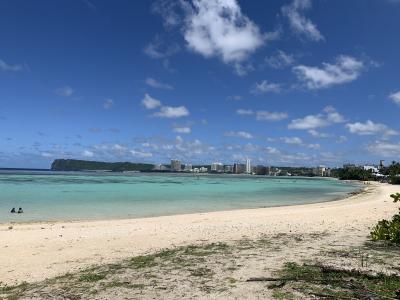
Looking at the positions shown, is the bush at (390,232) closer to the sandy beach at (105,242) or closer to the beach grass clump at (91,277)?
the sandy beach at (105,242)

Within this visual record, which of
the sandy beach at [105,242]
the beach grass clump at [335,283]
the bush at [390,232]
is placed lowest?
the sandy beach at [105,242]

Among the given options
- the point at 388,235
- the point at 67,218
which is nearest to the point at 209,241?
the point at 388,235

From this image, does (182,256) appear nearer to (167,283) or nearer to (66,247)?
(167,283)

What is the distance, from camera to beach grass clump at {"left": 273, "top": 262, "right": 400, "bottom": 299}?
21.6 feet

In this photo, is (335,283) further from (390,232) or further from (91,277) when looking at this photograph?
(91,277)

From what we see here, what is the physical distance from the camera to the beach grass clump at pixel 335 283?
259 inches

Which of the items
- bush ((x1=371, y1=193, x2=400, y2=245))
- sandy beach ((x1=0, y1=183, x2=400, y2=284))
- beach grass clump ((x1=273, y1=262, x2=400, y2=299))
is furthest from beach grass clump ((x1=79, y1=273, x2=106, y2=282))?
bush ((x1=371, y1=193, x2=400, y2=245))

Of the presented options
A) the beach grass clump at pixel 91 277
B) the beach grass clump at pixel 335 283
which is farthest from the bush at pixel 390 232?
the beach grass clump at pixel 91 277

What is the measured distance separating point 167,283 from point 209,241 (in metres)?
5.64

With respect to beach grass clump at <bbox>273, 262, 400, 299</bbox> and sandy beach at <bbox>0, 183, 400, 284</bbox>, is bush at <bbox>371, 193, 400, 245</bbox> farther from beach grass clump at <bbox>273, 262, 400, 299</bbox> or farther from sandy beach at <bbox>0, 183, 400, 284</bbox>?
sandy beach at <bbox>0, 183, 400, 284</bbox>

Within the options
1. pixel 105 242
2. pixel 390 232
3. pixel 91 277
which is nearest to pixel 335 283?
pixel 390 232

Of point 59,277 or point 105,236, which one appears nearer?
point 59,277

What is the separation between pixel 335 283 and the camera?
23.6ft

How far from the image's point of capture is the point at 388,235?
20.8ft
